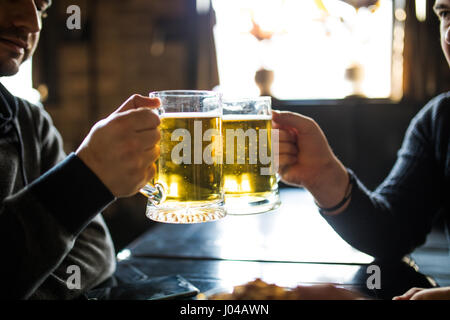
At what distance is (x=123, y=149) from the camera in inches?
22.6

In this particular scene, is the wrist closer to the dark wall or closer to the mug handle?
the mug handle

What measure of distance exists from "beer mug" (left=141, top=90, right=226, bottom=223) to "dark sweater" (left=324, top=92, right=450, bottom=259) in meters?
0.48

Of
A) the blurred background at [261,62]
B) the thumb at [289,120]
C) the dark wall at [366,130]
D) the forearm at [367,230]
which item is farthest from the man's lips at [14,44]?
the dark wall at [366,130]

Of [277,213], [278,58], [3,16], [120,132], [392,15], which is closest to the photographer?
[120,132]

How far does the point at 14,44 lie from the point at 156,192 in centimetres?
49

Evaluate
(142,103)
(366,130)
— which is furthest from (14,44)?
(366,130)

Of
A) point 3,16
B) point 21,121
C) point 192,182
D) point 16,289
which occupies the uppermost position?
point 3,16

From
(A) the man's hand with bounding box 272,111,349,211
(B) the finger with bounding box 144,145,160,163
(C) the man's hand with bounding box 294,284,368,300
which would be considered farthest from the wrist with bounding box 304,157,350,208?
(B) the finger with bounding box 144,145,160,163

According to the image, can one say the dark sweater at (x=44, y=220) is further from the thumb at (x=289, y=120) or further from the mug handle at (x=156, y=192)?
the thumb at (x=289, y=120)

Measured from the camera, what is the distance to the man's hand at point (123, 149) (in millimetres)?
571

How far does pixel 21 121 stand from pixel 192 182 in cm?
58
